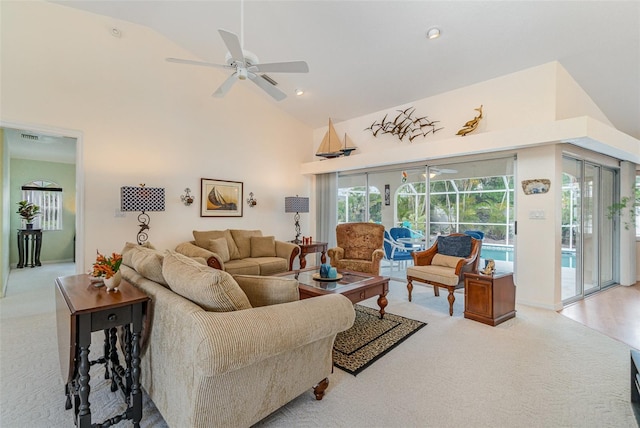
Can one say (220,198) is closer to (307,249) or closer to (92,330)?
(307,249)

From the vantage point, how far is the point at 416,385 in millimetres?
2113

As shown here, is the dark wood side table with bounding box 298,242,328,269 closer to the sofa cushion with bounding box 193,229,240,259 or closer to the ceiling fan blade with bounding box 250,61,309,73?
the sofa cushion with bounding box 193,229,240,259

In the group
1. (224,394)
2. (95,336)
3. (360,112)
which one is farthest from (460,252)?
(95,336)

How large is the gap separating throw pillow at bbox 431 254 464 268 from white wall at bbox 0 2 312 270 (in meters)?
3.29

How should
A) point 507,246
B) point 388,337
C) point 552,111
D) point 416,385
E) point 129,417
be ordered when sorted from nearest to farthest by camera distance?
point 129,417
point 416,385
point 388,337
point 552,111
point 507,246

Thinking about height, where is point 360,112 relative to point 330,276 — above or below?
above

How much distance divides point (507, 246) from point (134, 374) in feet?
15.1

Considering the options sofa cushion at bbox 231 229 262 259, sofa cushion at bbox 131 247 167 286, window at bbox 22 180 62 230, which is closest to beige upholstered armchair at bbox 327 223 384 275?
sofa cushion at bbox 231 229 262 259

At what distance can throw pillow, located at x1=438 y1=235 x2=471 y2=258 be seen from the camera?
13.1ft

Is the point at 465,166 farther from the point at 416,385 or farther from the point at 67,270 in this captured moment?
the point at 67,270

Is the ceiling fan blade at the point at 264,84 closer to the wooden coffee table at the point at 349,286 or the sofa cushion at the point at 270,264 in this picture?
the wooden coffee table at the point at 349,286

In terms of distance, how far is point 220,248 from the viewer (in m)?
4.52

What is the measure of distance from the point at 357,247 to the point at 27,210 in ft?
23.3

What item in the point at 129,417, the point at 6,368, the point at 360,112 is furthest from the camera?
the point at 360,112
